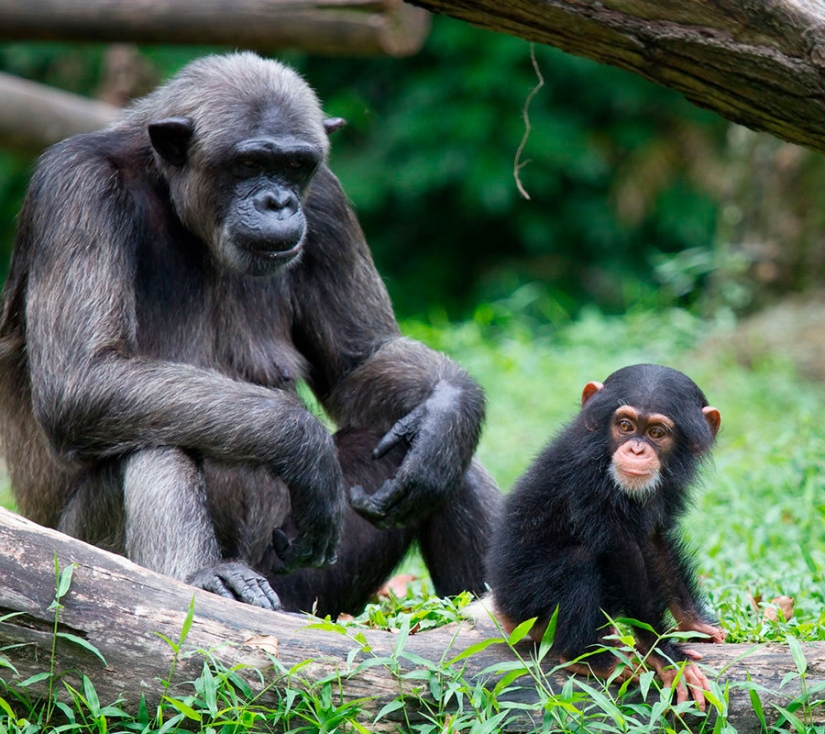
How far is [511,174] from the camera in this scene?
547 inches

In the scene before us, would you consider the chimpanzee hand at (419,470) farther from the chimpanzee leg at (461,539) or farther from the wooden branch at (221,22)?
the wooden branch at (221,22)

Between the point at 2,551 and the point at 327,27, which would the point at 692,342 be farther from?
the point at 2,551

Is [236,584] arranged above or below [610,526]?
below

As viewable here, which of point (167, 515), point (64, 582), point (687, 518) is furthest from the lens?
point (687, 518)

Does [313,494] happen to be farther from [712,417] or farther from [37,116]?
[37,116]

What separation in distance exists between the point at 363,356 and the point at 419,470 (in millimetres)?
832

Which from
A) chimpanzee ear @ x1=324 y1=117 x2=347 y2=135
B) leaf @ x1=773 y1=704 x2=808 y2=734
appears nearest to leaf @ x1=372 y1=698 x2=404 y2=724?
leaf @ x1=773 y1=704 x2=808 y2=734

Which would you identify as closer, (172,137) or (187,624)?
(187,624)

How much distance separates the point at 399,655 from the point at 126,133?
2.75m

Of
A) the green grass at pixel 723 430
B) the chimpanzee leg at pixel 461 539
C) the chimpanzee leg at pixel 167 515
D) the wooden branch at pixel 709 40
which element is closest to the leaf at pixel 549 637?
the green grass at pixel 723 430

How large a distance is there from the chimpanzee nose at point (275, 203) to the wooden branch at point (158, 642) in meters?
1.77

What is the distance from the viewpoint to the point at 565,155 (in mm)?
13961

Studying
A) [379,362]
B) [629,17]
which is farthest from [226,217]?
[629,17]

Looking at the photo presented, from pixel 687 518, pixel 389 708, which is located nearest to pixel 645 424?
pixel 389 708
